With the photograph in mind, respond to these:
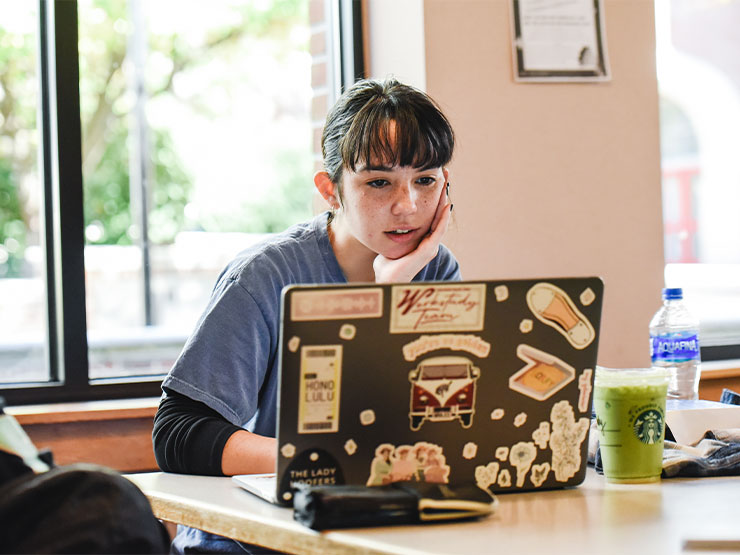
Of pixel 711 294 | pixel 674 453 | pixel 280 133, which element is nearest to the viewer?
pixel 674 453

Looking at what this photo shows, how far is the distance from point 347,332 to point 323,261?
2.09 feet

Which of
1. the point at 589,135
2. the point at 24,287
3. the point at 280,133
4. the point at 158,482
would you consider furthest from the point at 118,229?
the point at 158,482

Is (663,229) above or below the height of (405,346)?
above

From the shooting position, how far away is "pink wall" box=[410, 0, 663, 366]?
2230 millimetres

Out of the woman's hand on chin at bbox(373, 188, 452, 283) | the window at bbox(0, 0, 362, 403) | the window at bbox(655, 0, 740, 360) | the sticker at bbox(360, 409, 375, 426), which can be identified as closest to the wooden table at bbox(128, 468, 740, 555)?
the sticker at bbox(360, 409, 375, 426)

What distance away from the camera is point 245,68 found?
427cm

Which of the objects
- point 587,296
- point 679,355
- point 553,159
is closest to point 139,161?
point 553,159

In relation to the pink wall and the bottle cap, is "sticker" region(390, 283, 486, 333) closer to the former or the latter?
the bottle cap

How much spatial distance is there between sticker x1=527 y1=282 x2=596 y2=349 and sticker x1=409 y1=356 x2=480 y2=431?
100mm

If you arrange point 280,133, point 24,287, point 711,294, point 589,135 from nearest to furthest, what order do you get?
1. point 589,135
2. point 24,287
3. point 711,294
4. point 280,133

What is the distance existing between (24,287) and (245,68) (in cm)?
190

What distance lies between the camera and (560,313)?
101 cm

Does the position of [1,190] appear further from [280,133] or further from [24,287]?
[280,133]

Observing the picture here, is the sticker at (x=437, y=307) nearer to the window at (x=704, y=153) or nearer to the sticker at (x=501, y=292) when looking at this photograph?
the sticker at (x=501, y=292)
